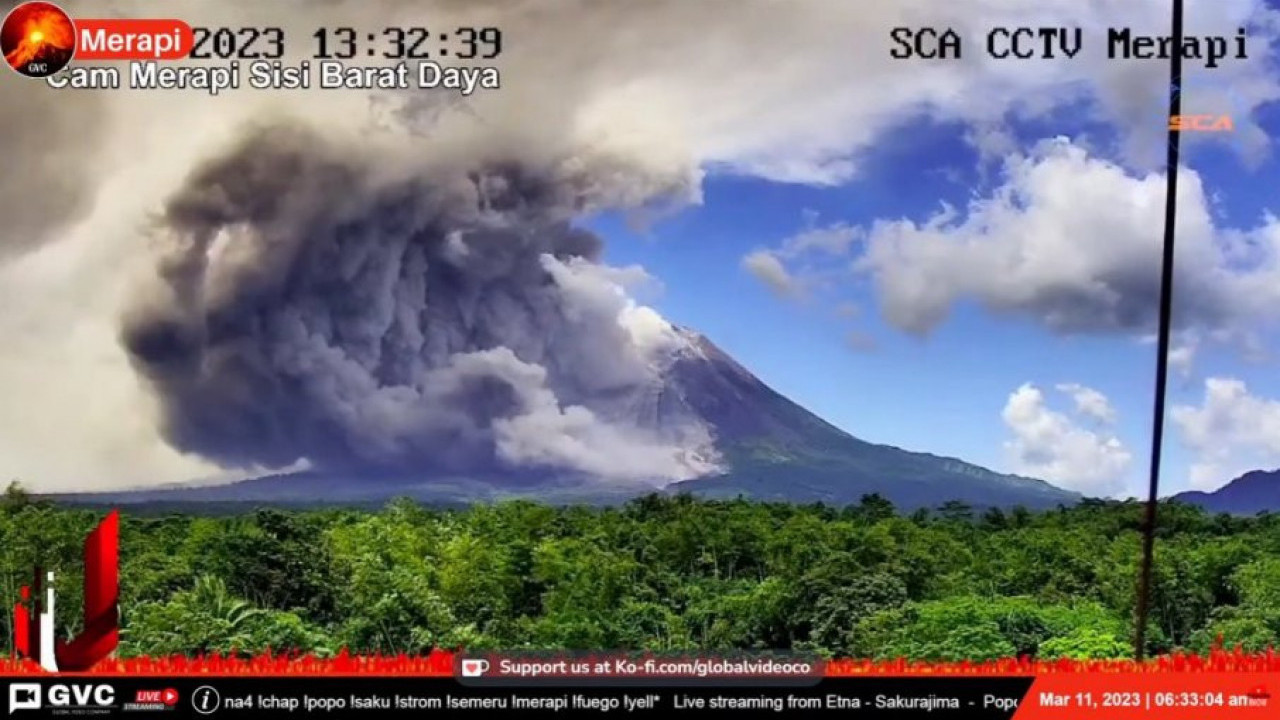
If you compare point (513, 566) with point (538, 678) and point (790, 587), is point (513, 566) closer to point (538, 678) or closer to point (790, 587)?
point (790, 587)

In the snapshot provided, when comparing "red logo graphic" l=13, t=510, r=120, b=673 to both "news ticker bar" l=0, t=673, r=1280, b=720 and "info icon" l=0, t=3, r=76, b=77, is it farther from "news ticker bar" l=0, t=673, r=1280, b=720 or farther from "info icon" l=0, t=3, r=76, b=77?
"info icon" l=0, t=3, r=76, b=77

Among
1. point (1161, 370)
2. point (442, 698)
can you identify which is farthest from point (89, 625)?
point (1161, 370)

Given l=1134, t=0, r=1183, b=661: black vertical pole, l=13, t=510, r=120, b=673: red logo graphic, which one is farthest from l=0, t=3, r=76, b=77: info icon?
l=1134, t=0, r=1183, b=661: black vertical pole

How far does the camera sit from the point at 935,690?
607 centimetres

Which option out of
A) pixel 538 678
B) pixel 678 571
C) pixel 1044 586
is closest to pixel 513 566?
pixel 678 571

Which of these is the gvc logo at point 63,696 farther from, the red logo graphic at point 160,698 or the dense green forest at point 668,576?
the dense green forest at point 668,576

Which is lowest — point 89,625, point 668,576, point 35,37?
point 668,576

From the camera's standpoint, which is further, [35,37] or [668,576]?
[668,576]

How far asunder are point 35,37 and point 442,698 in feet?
13.3

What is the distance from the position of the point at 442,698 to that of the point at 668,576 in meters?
7.01

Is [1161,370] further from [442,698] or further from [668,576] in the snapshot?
[668,576]

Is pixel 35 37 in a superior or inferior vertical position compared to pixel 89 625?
superior

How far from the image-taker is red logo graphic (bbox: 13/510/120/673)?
6.11 metres

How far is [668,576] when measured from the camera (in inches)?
507
